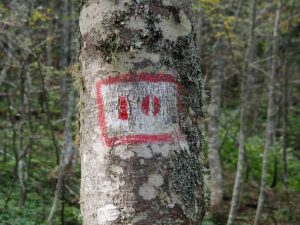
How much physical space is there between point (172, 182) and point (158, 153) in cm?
10

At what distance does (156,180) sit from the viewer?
1398 millimetres

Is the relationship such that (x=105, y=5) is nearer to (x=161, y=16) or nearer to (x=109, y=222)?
(x=161, y=16)

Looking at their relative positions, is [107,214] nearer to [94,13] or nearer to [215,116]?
[94,13]

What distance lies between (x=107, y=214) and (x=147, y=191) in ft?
0.45

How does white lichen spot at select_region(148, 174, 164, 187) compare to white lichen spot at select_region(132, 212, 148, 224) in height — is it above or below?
above

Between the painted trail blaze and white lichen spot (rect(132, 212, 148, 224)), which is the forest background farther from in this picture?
white lichen spot (rect(132, 212, 148, 224))

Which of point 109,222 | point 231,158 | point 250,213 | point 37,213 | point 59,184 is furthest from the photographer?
point 231,158

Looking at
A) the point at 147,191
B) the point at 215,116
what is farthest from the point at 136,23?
the point at 215,116

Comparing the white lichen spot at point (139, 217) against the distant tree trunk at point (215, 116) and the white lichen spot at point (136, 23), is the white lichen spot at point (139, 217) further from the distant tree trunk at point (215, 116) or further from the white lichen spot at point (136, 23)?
the distant tree trunk at point (215, 116)

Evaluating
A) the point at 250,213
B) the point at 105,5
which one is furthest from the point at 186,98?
the point at 250,213

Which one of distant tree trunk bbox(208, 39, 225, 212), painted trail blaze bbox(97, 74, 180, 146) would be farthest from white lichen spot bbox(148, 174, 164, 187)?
distant tree trunk bbox(208, 39, 225, 212)

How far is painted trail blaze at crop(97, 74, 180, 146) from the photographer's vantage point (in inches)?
55.7

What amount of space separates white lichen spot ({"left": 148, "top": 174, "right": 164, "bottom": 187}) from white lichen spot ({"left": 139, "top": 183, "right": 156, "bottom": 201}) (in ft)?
0.04

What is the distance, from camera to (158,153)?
1.42 metres
